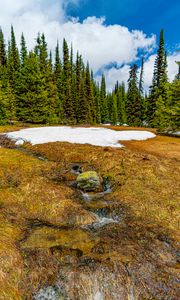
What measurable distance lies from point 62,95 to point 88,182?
58729mm

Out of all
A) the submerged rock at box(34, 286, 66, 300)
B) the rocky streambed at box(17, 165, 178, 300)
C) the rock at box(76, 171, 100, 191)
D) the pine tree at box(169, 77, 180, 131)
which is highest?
the pine tree at box(169, 77, 180, 131)

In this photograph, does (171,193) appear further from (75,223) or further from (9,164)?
(9,164)

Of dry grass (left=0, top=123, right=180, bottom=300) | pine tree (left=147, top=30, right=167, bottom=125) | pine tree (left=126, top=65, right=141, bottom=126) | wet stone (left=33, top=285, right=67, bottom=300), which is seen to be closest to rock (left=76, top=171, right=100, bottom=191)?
dry grass (left=0, top=123, right=180, bottom=300)

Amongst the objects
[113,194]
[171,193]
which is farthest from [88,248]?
[171,193]

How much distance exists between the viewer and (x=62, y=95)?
71188mm

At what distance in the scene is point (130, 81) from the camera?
78.8 m

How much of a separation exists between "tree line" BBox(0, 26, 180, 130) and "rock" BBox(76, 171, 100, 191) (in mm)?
23172

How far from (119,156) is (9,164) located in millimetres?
9697

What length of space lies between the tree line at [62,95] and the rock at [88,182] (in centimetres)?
2317

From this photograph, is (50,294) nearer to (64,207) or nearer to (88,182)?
(64,207)

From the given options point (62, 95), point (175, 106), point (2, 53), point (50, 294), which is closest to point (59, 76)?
point (62, 95)

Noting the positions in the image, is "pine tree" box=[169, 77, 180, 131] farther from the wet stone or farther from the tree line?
the wet stone

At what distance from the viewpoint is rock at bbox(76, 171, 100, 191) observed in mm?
16062

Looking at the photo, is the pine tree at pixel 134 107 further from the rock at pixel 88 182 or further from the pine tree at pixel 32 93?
the rock at pixel 88 182
